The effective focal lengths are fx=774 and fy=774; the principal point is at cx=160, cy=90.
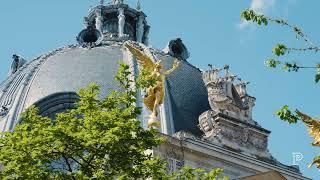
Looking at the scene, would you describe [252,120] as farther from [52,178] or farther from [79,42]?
[52,178]

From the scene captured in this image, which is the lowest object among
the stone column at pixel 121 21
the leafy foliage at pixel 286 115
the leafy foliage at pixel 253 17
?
the leafy foliage at pixel 286 115

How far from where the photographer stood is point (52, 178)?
18.0m

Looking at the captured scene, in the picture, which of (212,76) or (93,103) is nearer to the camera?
(93,103)

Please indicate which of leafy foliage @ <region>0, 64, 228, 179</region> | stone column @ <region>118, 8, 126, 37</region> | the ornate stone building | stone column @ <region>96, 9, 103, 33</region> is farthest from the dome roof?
leafy foliage @ <region>0, 64, 228, 179</region>

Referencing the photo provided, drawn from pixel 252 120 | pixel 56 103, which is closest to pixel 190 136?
pixel 252 120

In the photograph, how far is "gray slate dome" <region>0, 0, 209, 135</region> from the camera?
33719 mm

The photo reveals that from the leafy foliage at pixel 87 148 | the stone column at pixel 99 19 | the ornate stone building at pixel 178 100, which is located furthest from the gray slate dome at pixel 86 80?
the leafy foliage at pixel 87 148

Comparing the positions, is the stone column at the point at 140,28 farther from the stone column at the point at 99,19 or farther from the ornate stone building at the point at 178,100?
the ornate stone building at the point at 178,100

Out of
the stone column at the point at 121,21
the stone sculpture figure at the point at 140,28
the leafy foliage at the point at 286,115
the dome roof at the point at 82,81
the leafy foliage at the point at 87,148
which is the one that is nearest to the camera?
the leafy foliage at the point at 286,115

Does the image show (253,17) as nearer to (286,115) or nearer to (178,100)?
(286,115)

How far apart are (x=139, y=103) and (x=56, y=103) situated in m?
3.80

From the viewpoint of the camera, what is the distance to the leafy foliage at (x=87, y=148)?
17.9 m

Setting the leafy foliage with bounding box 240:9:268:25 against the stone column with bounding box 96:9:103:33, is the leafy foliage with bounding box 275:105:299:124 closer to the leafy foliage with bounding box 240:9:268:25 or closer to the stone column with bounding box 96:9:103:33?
the leafy foliage with bounding box 240:9:268:25

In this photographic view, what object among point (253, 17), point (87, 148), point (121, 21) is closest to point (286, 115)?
point (253, 17)
